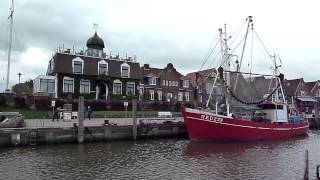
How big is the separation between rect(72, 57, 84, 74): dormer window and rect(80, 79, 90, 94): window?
5.85 feet

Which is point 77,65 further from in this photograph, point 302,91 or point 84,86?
point 302,91

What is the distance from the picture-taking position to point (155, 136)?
4347 centimetres

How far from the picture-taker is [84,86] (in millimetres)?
70062

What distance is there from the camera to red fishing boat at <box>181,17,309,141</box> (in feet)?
130

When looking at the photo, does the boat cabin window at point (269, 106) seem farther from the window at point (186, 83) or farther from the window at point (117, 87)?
the window at point (186, 83)

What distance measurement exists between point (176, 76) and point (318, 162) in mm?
61944

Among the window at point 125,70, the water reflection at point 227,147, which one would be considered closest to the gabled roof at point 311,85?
the window at point 125,70

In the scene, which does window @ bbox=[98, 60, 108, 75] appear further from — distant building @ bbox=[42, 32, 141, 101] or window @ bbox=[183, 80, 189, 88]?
window @ bbox=[183, 80, 189, 88]

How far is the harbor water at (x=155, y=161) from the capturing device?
74.7ft

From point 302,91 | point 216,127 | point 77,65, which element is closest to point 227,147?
point 216,127

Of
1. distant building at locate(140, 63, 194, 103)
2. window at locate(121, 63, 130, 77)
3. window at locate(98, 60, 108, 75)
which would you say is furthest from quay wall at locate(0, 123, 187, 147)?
distant building at locate(140, 63, 194, 103)

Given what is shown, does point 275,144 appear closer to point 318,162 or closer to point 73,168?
point 318,162

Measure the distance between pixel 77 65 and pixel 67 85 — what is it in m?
4.09

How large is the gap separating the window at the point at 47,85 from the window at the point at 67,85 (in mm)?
1933
